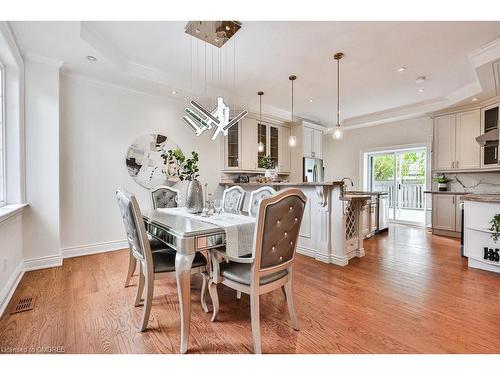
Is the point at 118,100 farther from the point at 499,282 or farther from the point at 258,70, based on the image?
the point at 499,282

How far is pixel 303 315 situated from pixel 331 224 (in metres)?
1.52

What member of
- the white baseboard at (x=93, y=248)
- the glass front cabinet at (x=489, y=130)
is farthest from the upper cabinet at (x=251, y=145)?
the glass front cabinet at (x=489, y=130)

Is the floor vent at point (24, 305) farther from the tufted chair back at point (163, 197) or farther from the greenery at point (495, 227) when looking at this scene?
the greenery at point (495, 227)

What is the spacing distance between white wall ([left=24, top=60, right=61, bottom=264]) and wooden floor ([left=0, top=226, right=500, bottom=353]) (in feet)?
1.22

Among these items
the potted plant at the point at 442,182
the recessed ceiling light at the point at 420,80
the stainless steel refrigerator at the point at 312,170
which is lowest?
the potted plant at the point at 442,182

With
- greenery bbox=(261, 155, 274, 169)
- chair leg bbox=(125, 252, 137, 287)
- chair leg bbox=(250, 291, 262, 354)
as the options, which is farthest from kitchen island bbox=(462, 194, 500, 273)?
chair leg bbox=(125, 252, 137, 287)

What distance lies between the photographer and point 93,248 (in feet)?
11.5

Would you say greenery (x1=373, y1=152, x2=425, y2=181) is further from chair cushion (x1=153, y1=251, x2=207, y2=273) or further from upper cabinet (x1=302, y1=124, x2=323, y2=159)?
chair cushion (x1=153, y1=251, x2=207, y2=273)

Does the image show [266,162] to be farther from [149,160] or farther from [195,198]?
[195,198]

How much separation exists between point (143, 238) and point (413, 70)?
169 inches

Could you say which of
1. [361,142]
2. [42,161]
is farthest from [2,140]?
[361,142]

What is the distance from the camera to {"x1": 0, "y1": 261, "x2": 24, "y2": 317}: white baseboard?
6.53ft

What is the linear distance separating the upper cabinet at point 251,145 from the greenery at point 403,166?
271cm

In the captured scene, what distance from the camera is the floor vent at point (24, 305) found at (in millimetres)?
1958
